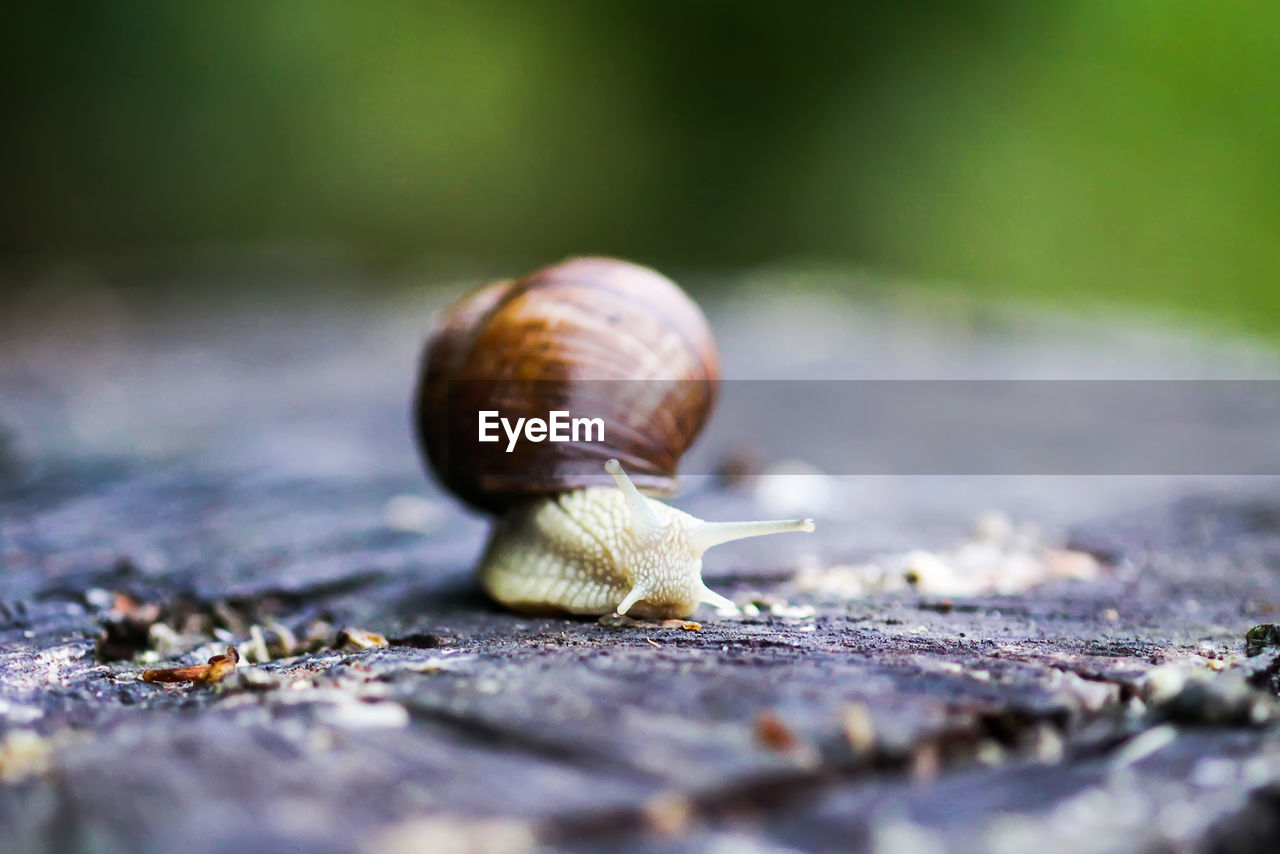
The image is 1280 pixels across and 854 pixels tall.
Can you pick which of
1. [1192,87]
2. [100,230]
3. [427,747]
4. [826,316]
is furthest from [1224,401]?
[100,230]

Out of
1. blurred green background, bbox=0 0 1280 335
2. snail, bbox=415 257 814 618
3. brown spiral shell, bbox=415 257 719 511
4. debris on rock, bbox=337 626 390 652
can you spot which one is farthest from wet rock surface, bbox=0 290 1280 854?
blurred green background, bbox=0 0 1280 335

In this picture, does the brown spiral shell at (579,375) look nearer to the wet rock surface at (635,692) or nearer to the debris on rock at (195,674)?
the wet rock surface at (635,692)

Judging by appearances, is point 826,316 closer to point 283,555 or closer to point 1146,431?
point 1146,431

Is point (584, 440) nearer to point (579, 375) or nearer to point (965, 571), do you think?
point (579, 375)

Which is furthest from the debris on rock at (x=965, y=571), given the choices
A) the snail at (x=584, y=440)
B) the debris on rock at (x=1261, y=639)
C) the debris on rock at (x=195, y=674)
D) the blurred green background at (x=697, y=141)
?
the blurred green background at (x=697, y=141)

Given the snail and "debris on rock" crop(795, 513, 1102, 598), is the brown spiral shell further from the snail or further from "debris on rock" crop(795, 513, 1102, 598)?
"debris on rock" crop(795, 513, 1102, 598)

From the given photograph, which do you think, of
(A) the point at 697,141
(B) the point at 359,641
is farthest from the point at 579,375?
(A) the point at 697,141
